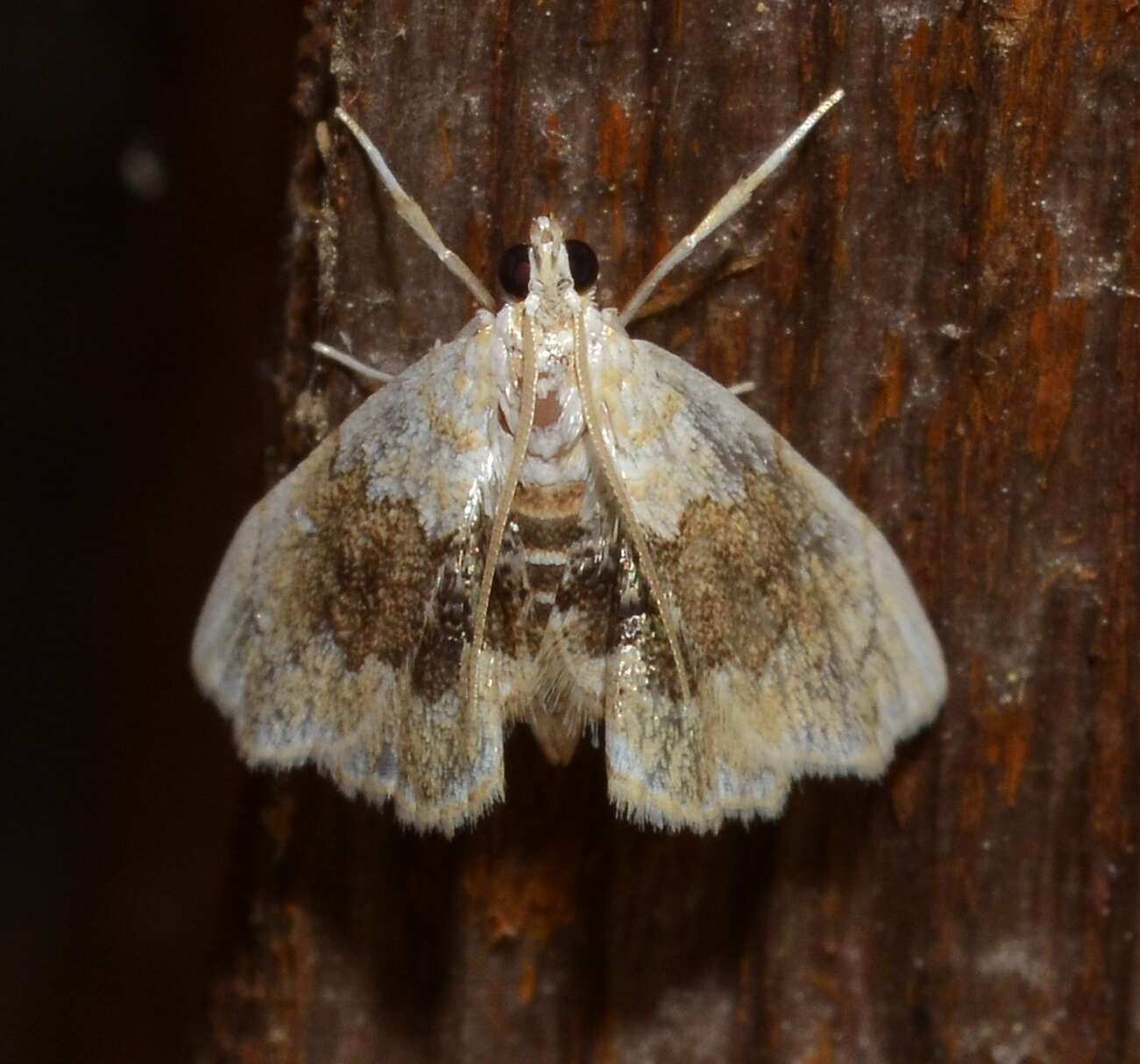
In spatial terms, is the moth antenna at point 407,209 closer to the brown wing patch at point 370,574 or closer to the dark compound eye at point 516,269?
the dark compound eye at point 516,269

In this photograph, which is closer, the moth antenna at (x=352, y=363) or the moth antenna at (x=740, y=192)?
the moth antenna at (x=740, y=192)

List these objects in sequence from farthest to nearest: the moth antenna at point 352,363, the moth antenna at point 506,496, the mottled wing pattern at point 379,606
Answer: the moth antenna at point 352,363 < the mottled wing pattern at point 379,606 < the moth antenna at point 506,496

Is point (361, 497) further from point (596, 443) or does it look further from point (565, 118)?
point (565, 118)

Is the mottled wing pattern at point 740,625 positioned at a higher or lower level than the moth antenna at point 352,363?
lower

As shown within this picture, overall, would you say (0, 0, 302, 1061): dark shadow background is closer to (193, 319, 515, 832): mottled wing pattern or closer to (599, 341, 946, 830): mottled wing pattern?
(193, 319, 515, 832): mottled wing pattern

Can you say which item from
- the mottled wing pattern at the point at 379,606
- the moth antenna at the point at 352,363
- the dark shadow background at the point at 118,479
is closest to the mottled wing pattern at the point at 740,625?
the mottled wing pattern at the point at 379,606

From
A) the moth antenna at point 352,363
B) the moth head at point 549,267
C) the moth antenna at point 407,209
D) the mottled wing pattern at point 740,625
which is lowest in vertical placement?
the mottled wing pattern at point 740,625

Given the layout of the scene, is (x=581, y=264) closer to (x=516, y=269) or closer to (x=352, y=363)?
(x=516, y=269)

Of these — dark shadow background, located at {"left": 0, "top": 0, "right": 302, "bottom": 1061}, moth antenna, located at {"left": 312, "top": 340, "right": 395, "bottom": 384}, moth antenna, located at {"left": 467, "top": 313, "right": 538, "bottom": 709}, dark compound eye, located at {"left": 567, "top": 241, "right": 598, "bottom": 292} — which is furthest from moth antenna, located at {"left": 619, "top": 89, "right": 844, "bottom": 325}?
dark shadow background, located at {"left": 0, "top": 0, "right": 302, "bottom": 1061}

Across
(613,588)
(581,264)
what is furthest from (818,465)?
(581,264)
